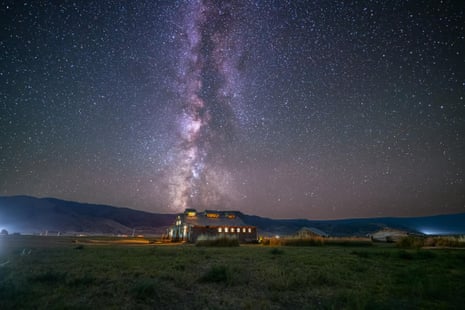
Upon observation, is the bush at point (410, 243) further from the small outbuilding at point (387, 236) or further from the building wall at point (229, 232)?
the building wall at point (229, 232)

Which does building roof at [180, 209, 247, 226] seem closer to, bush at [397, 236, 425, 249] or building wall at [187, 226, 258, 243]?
building wall at [187, 226, 258, 243]

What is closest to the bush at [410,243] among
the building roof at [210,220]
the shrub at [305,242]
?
the shrub at [305,242]

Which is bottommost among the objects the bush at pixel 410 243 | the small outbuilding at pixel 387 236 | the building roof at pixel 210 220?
the small outbuilding at pixel 387 236

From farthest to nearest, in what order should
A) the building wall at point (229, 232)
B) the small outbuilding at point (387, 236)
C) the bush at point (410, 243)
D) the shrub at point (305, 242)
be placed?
the building wall at point (229, 232) → the small outbuilding at point (387, 236) → the shrub at point (305, 242) → the bush at point (410, 243)

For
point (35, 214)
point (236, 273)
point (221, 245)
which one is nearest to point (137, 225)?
point (35, 214)

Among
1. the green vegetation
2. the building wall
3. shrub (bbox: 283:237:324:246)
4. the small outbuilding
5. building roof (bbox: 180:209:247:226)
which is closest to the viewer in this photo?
the green vegetation

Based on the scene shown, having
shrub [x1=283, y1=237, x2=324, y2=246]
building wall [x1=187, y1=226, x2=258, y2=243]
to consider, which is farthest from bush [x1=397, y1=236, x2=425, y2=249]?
building wall [x1=187, y1=226, x2=258, y2=243]

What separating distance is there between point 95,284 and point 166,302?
3.09 m

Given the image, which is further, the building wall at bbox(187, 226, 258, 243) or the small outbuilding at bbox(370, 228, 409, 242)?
the building wall at bbox(187, 226, 258, 243)

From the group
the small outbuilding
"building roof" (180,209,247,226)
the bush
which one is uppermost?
"building roof" (180,209,247,226)

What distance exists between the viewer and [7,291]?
7234 millimetres

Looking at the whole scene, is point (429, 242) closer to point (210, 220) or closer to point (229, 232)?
point (229, 232)

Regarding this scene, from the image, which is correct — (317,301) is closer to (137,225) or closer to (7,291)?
(7,291)

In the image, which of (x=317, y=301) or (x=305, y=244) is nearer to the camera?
(x=317, y=301)
